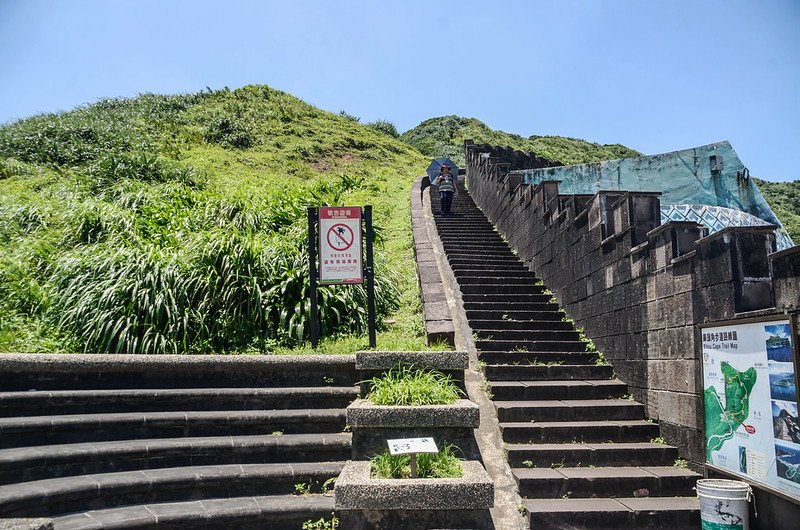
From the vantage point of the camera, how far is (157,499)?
15.4ft

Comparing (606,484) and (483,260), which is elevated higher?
(483,260)

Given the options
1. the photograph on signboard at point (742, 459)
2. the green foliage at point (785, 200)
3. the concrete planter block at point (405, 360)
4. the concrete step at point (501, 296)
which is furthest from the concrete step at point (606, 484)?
the green foliage at point (785, 200)

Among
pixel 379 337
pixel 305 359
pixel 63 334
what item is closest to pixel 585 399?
pixel 379 337

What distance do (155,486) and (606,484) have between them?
13.1 feet

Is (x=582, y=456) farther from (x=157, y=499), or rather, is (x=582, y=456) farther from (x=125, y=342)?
(x=125, y=342)

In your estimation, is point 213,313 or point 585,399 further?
point 213,313

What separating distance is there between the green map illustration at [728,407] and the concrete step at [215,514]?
3.35 metres

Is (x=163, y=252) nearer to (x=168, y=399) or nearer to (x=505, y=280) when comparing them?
(x=168, y=399)

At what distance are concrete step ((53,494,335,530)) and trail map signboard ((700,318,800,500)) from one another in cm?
334

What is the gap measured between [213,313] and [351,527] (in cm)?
408

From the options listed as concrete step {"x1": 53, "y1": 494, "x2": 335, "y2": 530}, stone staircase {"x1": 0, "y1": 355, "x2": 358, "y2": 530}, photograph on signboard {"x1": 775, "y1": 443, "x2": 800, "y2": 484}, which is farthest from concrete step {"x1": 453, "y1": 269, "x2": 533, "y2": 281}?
photograph on signboard {"x1": 775, "y1": 443, "x2": 800, "y2": 484}

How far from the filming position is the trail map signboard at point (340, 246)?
6738 mm

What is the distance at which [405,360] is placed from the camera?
576 centimetres

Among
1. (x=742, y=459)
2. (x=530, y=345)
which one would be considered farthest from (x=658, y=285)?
(x=530, y=345)
